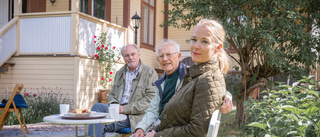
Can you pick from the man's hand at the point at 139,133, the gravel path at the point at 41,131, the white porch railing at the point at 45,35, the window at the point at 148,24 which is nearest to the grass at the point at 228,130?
the gravel path at the point at 41,131

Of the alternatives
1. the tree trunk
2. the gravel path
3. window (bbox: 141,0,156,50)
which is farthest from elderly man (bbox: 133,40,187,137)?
window (bbox: 141,0,156,50)

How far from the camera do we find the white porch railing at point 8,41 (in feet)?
28.7

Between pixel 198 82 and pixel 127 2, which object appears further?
pixel 127 2

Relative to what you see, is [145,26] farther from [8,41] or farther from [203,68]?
[203,68]

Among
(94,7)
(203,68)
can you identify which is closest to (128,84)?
(203,68)

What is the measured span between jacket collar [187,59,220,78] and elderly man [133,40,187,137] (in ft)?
3.34

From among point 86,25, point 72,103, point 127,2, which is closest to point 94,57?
point 86,25

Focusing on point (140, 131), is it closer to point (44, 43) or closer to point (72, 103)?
point (72, 103)

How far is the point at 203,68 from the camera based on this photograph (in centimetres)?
Result: 191

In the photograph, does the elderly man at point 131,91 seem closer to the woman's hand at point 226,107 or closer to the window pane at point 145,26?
the woman's hand at point 226,107

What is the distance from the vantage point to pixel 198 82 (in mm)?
1809

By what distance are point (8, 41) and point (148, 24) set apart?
596 centimetres

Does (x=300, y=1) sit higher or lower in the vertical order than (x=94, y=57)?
higher

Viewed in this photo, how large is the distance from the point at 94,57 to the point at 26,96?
205cm
